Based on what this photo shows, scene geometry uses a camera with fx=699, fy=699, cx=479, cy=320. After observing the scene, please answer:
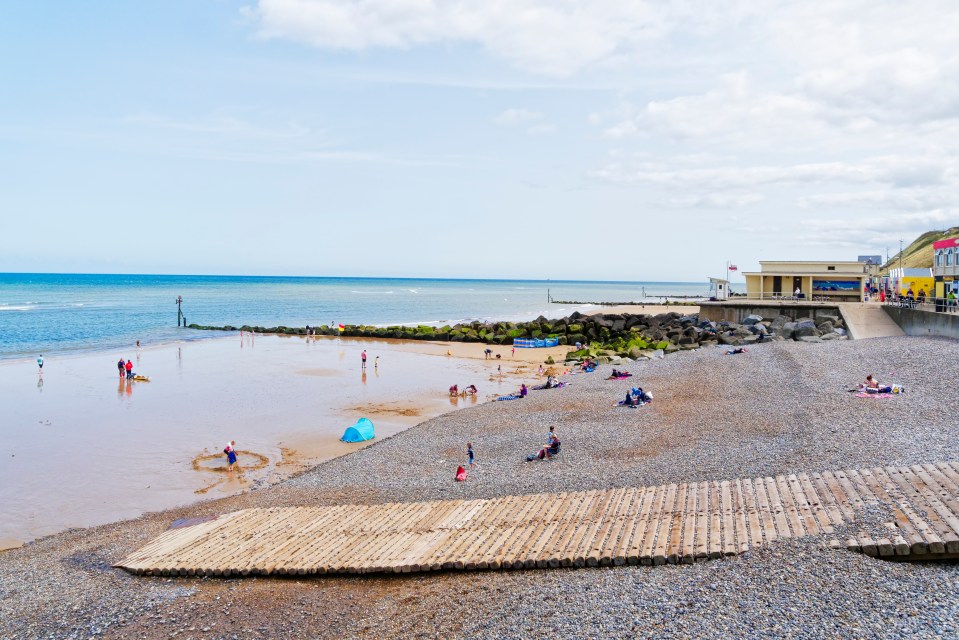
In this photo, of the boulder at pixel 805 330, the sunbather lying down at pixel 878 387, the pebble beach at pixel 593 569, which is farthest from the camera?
the boulder at pixel 805 330

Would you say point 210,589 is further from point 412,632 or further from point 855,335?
point 855,335

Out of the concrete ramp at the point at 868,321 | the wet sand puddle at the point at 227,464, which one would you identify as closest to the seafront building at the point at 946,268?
the concrete ramp at the point at 868,321

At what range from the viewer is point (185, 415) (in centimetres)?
2569

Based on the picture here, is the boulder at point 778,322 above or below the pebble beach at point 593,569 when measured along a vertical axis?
above

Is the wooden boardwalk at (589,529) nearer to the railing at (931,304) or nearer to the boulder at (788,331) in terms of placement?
the railing at (931,304)

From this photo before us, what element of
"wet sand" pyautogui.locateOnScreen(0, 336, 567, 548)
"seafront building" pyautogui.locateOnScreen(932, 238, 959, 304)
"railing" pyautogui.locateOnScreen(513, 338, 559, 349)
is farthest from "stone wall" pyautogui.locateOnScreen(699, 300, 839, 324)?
"wet sand" pyautogui.locateOnScreen(0, 336, 567, 548)

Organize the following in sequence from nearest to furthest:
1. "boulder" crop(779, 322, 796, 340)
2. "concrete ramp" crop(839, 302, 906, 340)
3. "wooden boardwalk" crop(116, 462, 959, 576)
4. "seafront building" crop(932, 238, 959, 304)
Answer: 1. "wooden boardwalk" crop(116, 462, 959, 576)
2. "concrete ramp" crop(839, 302, 906, 340)
3. "seafront building" crop(932, 238, 959, 304)
4. "boulder" crop(779, 322, 796, 340)

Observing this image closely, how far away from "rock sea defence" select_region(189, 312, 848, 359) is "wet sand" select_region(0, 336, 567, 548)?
492 cm

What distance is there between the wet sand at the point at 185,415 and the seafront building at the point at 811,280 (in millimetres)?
17134

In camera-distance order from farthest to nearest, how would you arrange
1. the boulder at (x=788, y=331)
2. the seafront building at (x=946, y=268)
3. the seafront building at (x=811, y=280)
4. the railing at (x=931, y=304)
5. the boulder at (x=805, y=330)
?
the seafront building at (x=811, y=280) < the boulder at (x=788, y=331) < the boulder at (x=805, y=330) < the seafront building at (x=946, y=268) < the railing at (x=931, y=304)

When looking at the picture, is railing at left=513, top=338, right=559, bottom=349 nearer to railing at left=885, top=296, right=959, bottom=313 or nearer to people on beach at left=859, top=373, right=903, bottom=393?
railing at left=885, top=296, right=959, bottom=313

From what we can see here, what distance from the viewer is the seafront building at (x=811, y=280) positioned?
49156 millimetres

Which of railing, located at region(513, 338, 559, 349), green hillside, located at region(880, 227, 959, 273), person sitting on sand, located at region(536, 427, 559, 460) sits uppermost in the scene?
green hillside, located at region(880, 227, 959, 273)

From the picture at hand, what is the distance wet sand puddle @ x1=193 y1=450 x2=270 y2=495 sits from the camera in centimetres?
1841
